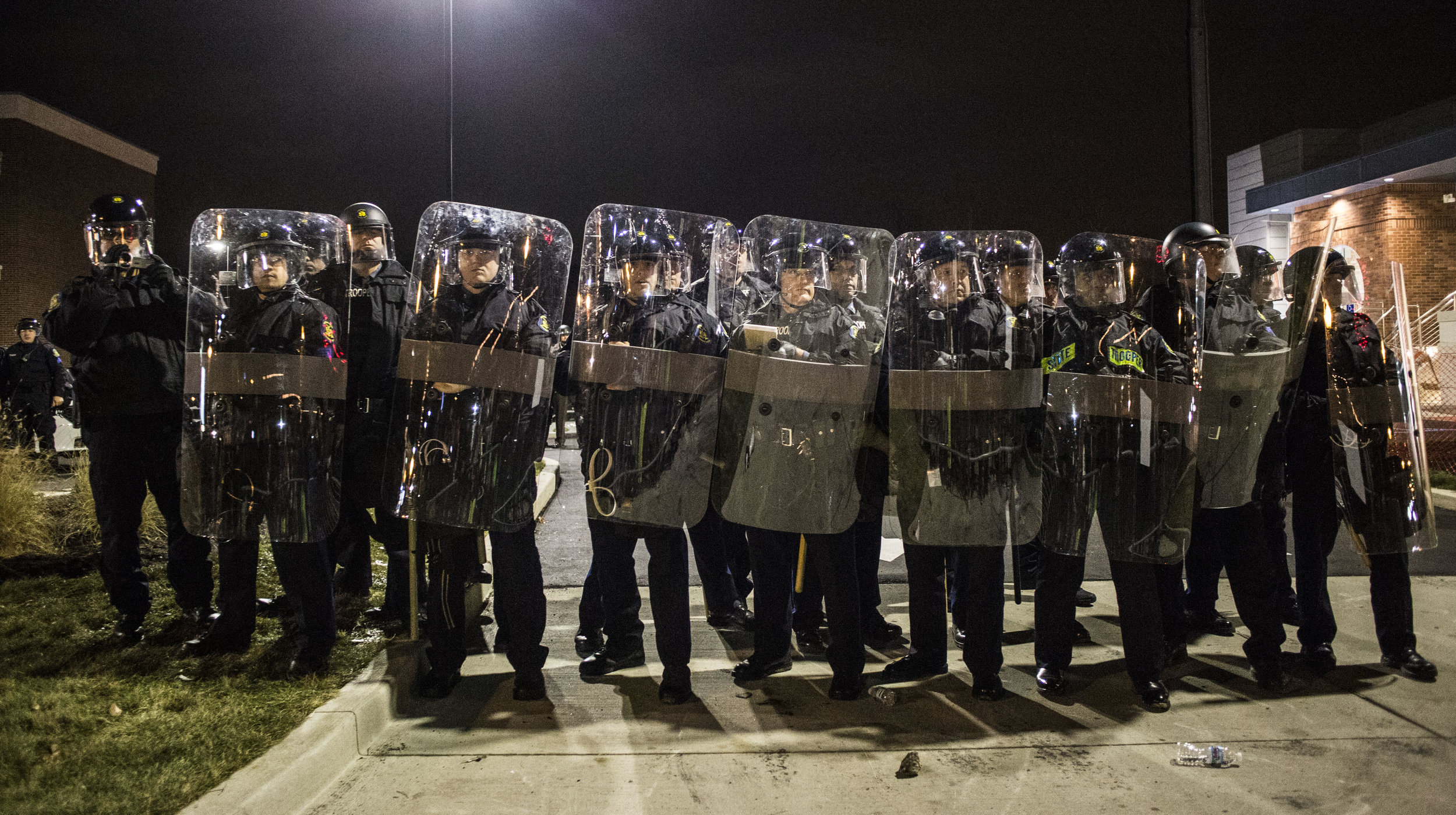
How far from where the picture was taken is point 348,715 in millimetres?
3406

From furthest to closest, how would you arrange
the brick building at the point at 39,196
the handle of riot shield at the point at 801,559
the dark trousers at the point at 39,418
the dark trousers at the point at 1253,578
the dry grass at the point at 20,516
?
1. the brick building at the point at 39,196
2. the dark trousers at the point at 39,418
3. the dry grass at the point at 20,516
4. the handle of riot shield at the point at 801,559
5. the dark trousers at the point at 1253,578

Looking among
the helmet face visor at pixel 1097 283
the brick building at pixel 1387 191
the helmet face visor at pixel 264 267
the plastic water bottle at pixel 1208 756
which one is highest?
the brick building at pixel 1387 191

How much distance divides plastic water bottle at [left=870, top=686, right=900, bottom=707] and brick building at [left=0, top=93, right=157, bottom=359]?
29889 mm

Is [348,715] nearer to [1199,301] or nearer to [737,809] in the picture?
[737,809]

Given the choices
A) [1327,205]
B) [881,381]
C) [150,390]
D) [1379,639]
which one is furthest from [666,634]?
[1327,205]

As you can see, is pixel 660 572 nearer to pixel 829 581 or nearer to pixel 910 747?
pixel 829 581

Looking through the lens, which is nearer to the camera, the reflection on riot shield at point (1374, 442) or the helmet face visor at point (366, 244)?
the reflection on riot shield at point (1374, 442)

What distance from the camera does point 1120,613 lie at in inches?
157

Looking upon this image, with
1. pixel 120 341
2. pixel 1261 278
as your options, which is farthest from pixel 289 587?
pixel 1261 278

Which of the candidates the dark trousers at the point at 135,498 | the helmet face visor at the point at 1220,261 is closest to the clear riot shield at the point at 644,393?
the dark trousers at the point at 135,498

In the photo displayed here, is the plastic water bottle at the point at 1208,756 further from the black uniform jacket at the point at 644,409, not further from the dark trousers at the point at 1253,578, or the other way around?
the black uniform jacket at the point at 644,409

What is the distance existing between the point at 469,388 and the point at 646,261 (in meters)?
0.97

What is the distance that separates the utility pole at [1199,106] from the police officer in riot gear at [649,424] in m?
4.73

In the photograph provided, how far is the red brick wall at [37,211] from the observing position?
1024 inches
